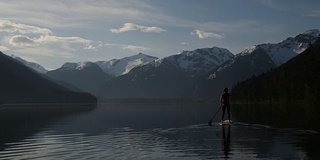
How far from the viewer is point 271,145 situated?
31.7 m

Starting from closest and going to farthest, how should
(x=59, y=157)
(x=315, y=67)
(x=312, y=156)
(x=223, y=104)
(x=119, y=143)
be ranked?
1. (x=312, y=156)
2. (x=59, y=157)
3. (x=119, y=143)
4. (x=223, y=104)
5. (x=315, y=67)

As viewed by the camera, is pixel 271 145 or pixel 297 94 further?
pixel 297 94

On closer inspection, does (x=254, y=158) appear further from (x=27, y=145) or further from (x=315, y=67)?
(x=315, y=67)

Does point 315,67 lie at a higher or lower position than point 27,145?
higher

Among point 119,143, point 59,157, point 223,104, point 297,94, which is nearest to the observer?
point 59,157

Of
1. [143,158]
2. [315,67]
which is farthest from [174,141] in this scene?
[315,67]

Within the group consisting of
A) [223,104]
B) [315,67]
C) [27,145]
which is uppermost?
[315,67]


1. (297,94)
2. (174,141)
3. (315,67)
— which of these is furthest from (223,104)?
(297,94)

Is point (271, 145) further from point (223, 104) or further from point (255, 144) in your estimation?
point (223, 104)

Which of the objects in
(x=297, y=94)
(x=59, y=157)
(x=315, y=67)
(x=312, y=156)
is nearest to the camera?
(x=312, y=156)

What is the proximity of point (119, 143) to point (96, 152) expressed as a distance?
19.8 feet

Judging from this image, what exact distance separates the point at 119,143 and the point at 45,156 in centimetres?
774

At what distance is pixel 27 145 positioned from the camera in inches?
1475

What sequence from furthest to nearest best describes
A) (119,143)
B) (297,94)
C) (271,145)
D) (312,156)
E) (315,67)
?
(297,94) → (315,67) → (119,143) → (271,145) → (312,156)
